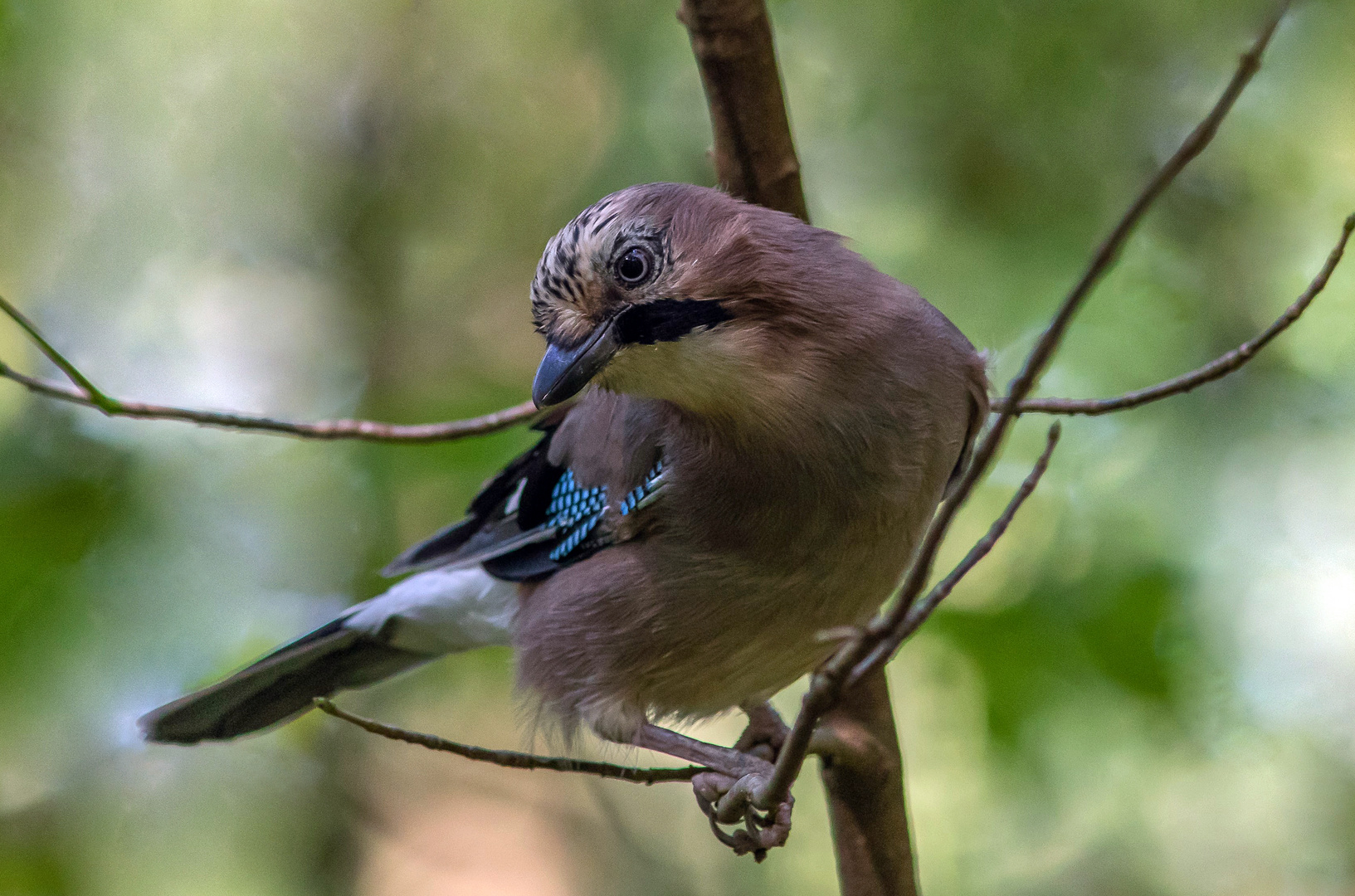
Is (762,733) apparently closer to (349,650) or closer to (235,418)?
(349,650)

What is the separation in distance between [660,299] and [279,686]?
1962mm

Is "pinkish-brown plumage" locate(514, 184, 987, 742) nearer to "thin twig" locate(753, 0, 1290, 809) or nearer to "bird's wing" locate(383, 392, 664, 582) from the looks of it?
"bird's wing" locate(383, 392, 664, 582)

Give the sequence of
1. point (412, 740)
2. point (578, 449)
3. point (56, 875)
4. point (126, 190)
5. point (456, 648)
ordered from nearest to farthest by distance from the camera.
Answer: point (412, 740), point (578, 449), point (456, 648), point (56, 875), point (126, 190)

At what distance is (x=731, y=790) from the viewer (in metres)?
2.23

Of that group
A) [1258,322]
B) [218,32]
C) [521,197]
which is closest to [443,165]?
[521,197]

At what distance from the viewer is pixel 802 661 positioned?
8.98 ft

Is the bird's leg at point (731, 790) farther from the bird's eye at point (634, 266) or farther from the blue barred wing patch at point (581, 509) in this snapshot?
the bird's eye at point (634, 266)

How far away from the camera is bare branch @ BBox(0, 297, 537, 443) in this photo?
2.39m

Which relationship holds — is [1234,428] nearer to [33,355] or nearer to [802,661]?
[802,661]

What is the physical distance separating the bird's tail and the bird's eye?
140cm

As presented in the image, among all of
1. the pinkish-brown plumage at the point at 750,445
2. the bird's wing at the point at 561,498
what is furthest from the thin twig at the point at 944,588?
the bird's wing at the point at 561,498

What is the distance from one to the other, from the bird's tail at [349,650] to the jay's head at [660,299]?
1317 millimetres

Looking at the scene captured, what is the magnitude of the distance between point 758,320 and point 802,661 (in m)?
0.89

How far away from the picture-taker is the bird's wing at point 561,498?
2.69m
